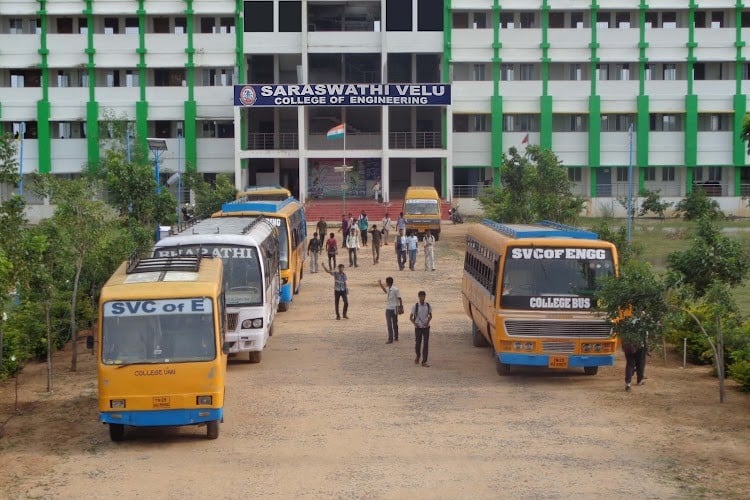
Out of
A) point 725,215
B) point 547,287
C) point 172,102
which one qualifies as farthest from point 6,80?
point 547,287

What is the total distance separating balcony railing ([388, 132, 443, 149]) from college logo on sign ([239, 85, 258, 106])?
8522mm

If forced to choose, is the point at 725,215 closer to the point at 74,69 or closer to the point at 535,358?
the point at 74,69

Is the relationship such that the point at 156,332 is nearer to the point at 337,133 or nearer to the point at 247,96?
the point at 337,133

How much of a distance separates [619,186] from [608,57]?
7.49m

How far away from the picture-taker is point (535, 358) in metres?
19.7

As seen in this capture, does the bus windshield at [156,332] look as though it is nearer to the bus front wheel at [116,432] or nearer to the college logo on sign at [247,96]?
the bus front wheel at [116,432]

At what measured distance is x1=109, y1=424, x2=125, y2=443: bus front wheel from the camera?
16047 mm

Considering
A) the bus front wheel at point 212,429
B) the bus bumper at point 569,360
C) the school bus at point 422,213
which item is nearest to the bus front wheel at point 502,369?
the bus bumper at point 569,360

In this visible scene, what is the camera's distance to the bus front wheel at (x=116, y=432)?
16047mm

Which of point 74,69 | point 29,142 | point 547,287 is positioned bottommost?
point 547,287

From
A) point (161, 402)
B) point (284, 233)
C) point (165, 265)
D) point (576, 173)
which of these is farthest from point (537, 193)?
point (576, 173)

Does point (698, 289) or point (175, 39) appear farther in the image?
point (175, 39)

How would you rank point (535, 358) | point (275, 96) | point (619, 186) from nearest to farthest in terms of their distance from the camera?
point (535, 358), point (275, 96), point (619, 186)

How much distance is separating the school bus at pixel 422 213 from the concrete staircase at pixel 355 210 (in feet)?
33.4
